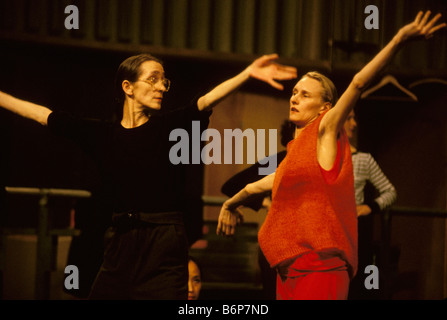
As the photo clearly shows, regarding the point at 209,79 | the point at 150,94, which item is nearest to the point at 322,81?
the point at 150,94

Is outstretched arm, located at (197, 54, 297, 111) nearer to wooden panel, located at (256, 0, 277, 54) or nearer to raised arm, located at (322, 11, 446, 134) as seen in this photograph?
raised arm, located at (322, 11, 446, 134)

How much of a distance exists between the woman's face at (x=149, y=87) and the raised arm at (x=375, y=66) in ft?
2.65

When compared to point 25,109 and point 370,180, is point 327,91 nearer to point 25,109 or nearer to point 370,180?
point 370,180

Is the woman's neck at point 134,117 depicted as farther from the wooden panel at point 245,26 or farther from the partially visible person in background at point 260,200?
the wooden panel at point 245,26

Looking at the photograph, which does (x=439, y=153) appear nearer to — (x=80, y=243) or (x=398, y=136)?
(x=398, y=136)

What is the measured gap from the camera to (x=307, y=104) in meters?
3.06

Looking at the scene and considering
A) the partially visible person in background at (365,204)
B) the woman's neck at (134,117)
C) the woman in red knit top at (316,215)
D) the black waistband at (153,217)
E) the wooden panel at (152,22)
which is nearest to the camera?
the woman in red knit top at (316,215)

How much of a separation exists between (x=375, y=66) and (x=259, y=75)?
0.48 meters

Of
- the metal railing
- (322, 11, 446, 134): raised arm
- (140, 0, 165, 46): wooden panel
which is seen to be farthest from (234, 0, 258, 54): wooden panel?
(322, 11, 446, 134): raised arm

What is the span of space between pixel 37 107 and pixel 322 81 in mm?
1368

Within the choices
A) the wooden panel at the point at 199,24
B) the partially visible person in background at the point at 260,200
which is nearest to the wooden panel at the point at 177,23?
the wooden panel at the point at 199,24

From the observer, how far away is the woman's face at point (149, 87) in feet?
10.4

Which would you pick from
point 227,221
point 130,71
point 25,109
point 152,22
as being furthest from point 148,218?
point 152,22

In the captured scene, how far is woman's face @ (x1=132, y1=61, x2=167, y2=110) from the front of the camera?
3172mm
